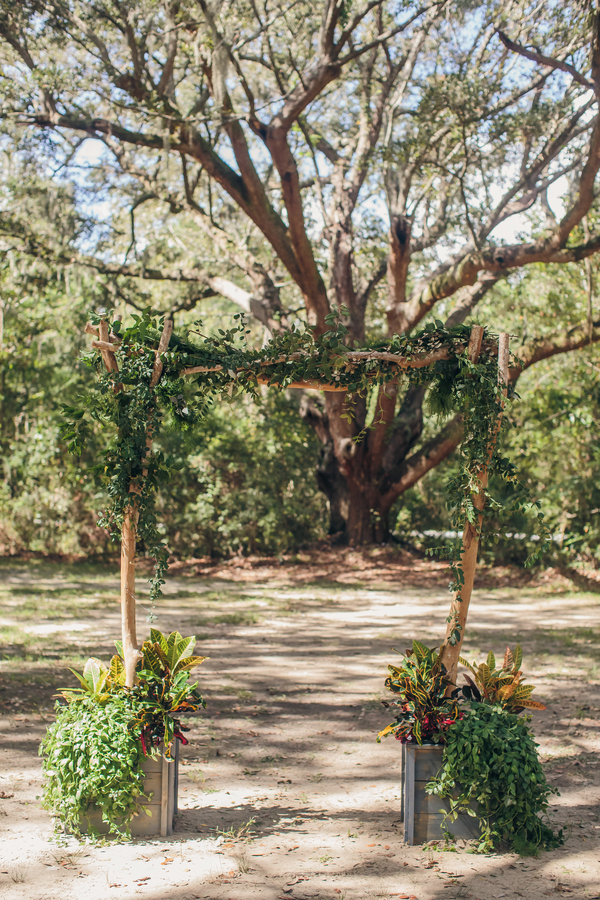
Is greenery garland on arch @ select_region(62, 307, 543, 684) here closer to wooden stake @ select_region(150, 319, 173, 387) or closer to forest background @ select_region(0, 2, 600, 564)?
wooden stake @ select_region(150, 319, 173, 387)

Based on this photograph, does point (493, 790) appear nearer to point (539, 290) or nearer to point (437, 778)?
point (437, 778)

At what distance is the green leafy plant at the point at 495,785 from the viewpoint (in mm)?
A: 3391

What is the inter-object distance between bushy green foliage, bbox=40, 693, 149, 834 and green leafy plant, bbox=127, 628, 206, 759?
7cm

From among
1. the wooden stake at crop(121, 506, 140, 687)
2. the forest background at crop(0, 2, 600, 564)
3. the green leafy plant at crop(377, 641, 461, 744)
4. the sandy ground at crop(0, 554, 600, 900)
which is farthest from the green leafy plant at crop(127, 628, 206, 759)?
the forest background at crop(0, 2, 600, 564)

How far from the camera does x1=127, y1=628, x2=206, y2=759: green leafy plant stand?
3551 millimetres

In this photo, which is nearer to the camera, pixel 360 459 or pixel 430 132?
pixel 430 132

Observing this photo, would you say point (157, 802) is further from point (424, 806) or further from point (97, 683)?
point (424, 806)

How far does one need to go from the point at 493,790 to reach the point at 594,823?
78cm

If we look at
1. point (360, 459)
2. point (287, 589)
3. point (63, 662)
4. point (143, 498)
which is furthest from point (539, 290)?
point (143, 498)

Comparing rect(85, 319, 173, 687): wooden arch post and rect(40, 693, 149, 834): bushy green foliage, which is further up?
rect(85, 319, 173, 687): wooden arch post

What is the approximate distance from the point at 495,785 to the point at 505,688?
48cm

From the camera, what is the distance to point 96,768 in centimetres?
337

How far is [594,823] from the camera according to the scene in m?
3.78

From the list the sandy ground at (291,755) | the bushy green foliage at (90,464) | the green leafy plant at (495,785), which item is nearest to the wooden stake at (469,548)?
the green leafy plant at (495,785)
